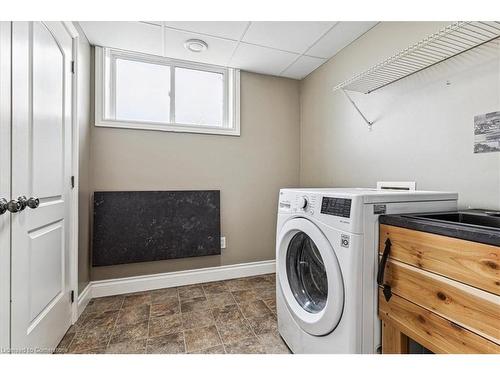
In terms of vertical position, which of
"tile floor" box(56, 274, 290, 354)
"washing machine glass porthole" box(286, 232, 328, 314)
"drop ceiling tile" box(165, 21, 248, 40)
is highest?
"drop ceiling tile" box(165, 21, 248, 40)

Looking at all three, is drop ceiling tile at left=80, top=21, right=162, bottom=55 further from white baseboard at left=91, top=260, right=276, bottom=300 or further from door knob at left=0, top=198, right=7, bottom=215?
white baseboard at left=91, top=260, right=276, bottom=300

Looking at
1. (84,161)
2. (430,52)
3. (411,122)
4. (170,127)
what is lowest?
(84,161)

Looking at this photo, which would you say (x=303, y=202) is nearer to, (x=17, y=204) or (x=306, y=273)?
(x=306, y=273)

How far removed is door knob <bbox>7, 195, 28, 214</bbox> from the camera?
0.95 metres

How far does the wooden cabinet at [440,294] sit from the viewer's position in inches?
25.8

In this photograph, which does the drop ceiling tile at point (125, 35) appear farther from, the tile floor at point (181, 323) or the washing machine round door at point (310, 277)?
the tile floor at point (181, 323)

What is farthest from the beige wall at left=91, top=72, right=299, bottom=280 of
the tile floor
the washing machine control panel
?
the washing machine control panel

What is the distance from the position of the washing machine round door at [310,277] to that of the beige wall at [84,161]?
154 centimetres

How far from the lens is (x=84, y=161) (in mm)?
1901

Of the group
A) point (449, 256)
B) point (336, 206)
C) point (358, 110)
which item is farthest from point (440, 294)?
point (358, 110)

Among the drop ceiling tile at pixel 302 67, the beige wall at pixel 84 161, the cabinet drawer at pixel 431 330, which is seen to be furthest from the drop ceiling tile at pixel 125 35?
the cabinet drawer at pixel 431 330

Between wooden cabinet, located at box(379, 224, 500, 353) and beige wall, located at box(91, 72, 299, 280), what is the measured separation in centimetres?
168

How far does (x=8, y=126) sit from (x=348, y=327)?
1.62 metres

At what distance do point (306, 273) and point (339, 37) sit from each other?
185cm
